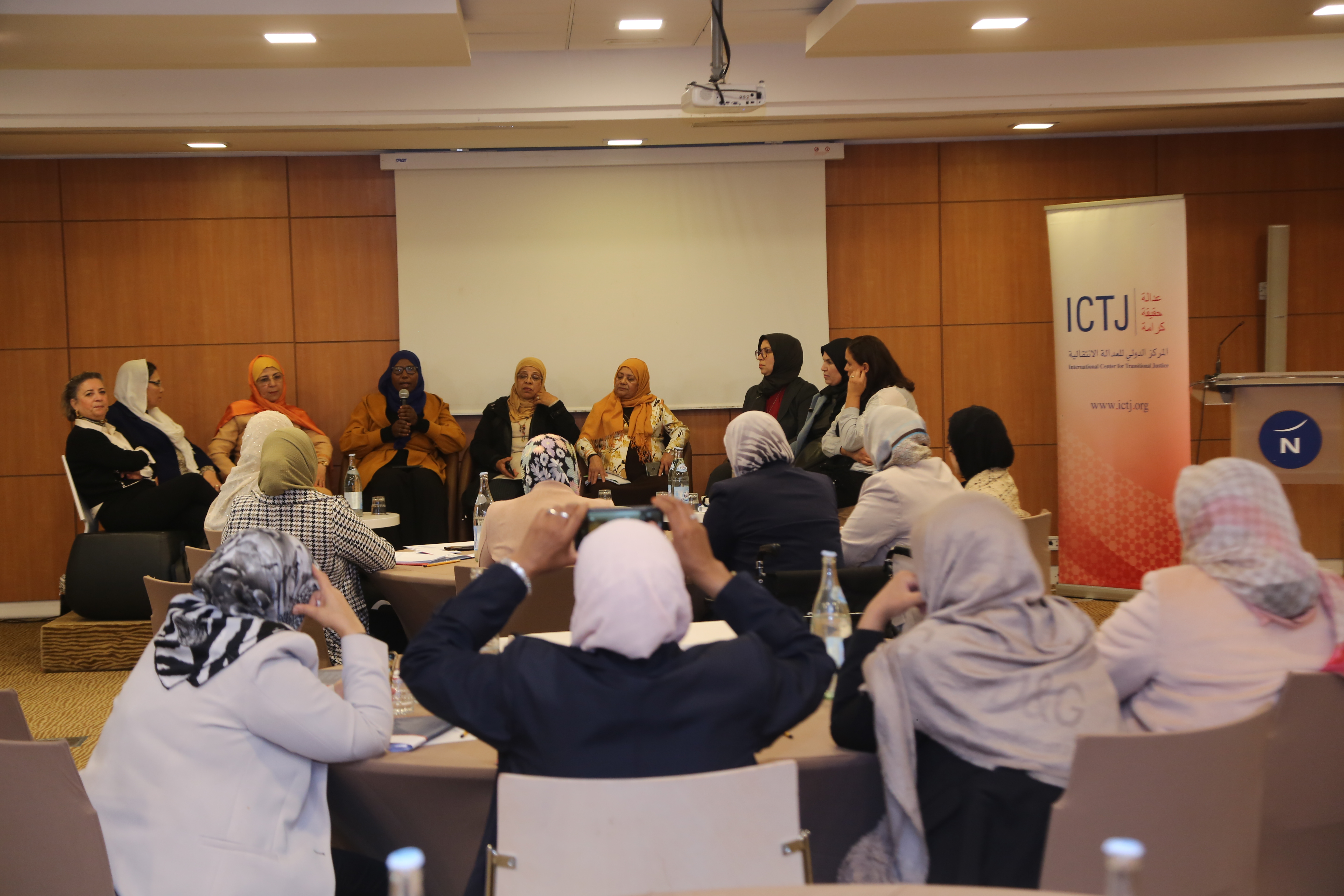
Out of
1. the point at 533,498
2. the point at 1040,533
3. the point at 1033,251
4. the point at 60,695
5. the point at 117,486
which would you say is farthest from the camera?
the point at 1033,251

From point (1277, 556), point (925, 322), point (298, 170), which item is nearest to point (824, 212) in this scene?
point (925, 322)

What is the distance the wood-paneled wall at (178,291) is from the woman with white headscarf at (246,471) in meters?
2.55

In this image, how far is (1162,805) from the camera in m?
1.62

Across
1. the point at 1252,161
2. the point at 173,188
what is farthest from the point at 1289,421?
the point at 173,188

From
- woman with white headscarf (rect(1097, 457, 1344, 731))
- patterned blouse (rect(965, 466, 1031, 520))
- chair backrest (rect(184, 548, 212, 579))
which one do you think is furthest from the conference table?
patterned blouse (rect(965, 466, 1031, 520))

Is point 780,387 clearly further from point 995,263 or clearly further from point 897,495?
point 897,495

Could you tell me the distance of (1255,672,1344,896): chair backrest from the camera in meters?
1.83

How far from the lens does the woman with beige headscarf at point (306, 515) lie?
3463mm

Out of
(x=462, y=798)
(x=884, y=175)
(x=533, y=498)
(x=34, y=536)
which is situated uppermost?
(x=884, y=175)

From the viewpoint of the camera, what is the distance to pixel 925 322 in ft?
23.6

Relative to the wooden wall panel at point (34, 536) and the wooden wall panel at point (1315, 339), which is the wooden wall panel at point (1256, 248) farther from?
the wooden wall panel at point (34, 536)

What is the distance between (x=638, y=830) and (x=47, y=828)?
1.02 m

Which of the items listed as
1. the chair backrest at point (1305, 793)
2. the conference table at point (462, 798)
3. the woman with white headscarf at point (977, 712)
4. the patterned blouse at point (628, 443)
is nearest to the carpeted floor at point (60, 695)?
the conference table at point (462, 798)

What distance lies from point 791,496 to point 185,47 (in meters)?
Answer: 3.85
